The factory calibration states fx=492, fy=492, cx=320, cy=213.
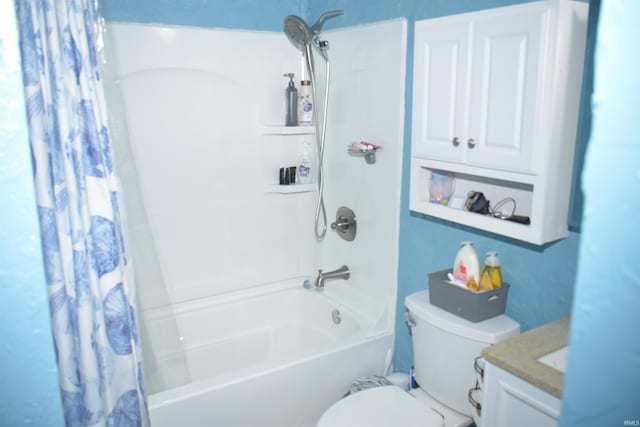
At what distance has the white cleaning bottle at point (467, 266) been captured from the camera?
1807mm

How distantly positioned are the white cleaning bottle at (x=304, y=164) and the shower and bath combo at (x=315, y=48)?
0.07 meters

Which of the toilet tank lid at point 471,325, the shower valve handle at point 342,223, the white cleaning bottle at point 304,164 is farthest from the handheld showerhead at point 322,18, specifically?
the toilet tank lid at point 471,325

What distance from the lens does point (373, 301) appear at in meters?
2.52

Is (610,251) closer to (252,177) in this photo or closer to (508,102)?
(508,102)

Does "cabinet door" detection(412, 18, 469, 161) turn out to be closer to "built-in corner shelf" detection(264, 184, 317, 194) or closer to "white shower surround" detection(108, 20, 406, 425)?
"white shower surround" detection(108, 20, 406, 425)

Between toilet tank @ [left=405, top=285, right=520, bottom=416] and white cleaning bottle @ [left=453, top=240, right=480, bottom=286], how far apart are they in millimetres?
146

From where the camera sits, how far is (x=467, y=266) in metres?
1.82

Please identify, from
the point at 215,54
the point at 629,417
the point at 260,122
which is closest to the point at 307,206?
the point at 260,122

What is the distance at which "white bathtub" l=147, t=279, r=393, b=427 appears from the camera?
6.36 feet

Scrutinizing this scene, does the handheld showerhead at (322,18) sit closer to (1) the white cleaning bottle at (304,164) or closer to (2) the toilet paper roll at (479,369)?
(1) the white cleaning bottle at (304,164)

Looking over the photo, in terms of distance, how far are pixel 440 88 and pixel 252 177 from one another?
4.26ft

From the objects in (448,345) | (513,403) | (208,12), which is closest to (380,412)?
(448,345)

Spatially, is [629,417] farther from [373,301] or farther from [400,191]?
[373,301]

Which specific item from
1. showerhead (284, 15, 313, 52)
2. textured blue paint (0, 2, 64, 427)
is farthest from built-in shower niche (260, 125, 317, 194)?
textured blue paint (0, 2, 64, 427)
